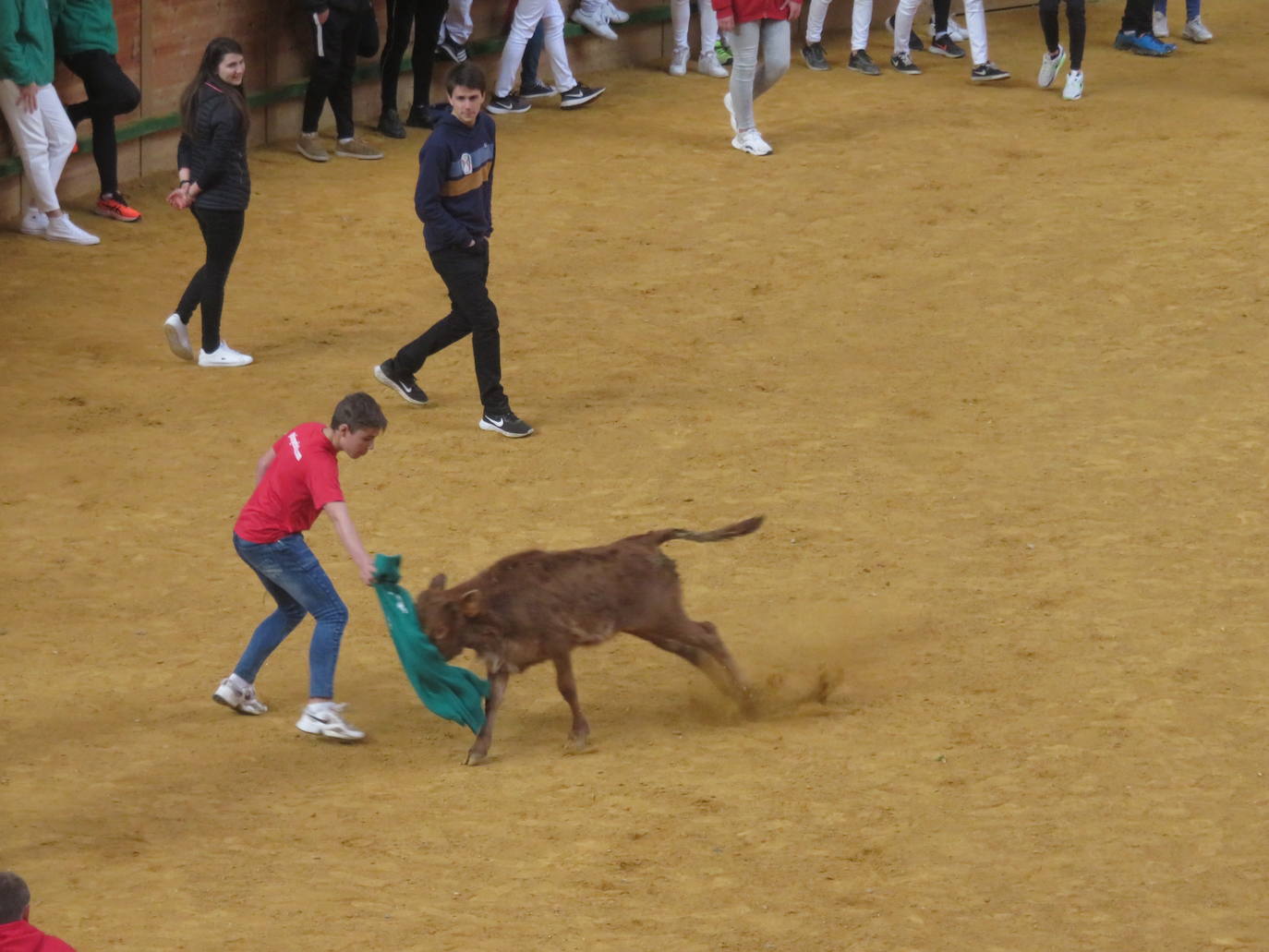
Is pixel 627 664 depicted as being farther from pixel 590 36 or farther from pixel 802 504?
pixel 590 36

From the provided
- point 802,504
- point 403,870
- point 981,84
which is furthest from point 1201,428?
point 981,84

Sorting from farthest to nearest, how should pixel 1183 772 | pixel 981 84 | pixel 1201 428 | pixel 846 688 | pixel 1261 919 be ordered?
pixel 981 84 < pixel 1201 428 < pixel 846 688 < pixel 1183 772 < pixel 1261 919

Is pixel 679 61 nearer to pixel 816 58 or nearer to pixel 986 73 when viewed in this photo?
pixel 816 58

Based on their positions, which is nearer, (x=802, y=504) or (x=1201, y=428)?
(x=802, y=504)

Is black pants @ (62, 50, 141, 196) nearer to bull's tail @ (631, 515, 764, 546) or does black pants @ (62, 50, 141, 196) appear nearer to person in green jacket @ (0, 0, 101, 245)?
person in green jacket @ (0, 0, 101, 245)

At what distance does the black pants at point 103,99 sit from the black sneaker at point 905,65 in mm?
8892

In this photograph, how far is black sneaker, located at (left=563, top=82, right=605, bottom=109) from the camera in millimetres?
19875

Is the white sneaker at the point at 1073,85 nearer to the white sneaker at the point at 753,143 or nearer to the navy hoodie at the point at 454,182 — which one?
the white sneaker at the point at 753,143

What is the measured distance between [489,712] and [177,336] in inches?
225

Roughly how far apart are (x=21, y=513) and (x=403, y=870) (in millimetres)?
4689

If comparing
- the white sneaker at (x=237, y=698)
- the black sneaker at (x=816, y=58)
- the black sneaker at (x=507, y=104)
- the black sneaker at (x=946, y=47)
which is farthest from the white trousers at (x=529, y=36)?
the white sneaker at (x=237, y=698)

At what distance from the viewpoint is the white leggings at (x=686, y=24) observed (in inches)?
827

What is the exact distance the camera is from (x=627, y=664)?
32.7 ft

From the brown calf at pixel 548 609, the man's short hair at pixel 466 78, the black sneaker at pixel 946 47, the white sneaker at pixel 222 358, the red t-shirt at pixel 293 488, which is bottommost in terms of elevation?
the white sneaker at pixel 222 358
